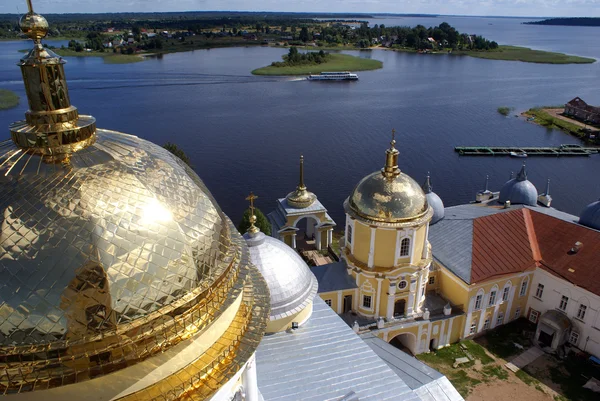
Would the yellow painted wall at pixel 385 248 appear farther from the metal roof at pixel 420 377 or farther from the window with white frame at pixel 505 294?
the window with white frame at pixel 505 294

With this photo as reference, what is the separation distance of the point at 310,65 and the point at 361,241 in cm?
7779

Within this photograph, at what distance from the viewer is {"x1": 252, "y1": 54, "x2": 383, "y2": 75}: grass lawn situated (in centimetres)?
8431

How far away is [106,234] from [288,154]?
41.0 m

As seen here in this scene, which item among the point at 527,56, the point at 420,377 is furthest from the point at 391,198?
the point at 527,56

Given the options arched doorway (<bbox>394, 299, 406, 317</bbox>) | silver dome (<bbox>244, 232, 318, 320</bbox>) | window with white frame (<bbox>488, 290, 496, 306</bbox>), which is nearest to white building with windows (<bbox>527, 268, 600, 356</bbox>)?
window with white frame (<bbox>488, 290, 496, 306</bbox>)

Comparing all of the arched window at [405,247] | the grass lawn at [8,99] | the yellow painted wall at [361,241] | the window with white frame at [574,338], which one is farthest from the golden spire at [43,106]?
the grass lawn at [8,99]

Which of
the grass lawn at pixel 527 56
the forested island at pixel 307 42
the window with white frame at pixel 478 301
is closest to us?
the window with white frame at pixel 478 301

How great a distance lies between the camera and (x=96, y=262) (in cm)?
445

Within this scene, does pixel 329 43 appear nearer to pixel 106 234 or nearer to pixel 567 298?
pixel 567 298

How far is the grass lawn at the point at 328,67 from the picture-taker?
84312mm

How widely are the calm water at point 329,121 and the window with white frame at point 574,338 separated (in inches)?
684

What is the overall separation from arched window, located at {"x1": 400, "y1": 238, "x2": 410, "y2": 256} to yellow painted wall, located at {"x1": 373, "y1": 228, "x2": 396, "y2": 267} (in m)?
0.31

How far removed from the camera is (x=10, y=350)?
4.16 meters

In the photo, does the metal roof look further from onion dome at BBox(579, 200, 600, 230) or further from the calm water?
the calm water
